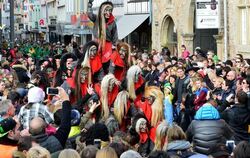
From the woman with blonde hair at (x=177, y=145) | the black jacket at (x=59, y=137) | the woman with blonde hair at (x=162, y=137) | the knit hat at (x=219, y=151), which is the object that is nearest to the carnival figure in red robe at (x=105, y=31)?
the woman with blonde hair at (x=162, y=137)

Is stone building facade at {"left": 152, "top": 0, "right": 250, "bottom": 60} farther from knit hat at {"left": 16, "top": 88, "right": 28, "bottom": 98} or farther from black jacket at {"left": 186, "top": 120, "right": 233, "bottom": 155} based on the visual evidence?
black jacket at {"left": 186, "top": 120, "right": 233, "bottom": 155}

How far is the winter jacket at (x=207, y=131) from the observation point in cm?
967

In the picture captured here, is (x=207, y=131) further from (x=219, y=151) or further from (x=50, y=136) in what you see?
(x=50, y=136)

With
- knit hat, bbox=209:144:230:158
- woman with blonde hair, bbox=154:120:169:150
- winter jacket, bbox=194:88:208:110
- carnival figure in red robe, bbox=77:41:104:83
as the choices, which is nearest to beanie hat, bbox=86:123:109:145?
woman with blonde hair, bbox=154:120:169:150

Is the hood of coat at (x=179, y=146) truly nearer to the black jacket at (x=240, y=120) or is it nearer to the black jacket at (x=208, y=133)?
the black jacket at (x=208, y=133)

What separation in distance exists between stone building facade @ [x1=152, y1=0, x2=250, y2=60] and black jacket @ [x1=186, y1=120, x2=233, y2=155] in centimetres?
1460

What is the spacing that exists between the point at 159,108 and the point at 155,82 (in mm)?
6311

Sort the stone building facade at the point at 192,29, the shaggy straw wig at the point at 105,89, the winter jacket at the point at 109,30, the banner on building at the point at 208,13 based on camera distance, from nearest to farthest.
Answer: the shaggy straw wig at the point at 105,89
the winter jacket at the point at 109,30
the stone building facade at the point at 192,29
the banner on building at the point at 208,13

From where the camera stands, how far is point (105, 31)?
12.7 meters

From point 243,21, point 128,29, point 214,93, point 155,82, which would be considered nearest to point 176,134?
point 214,93

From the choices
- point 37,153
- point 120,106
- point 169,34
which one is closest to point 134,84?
point 120,106

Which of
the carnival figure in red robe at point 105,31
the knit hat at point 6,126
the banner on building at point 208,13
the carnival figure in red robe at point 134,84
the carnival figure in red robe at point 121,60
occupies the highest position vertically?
the banner on building at point 208,13

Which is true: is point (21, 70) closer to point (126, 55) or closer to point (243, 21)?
point (126, 55)

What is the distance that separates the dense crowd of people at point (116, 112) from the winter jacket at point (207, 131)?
1cm
